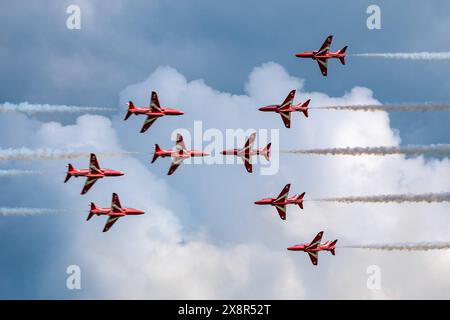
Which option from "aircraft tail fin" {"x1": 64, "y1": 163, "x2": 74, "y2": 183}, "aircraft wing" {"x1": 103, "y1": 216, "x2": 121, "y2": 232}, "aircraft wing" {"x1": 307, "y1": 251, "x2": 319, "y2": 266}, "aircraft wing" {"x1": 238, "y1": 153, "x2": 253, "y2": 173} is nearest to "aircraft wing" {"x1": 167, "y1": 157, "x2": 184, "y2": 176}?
"aircraft wing" {"x1": 238, "y1": 153, "x2": 253, "y2": 173}

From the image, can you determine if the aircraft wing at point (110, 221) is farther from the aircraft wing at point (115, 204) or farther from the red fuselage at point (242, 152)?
the red fuselage at point (242, 152)

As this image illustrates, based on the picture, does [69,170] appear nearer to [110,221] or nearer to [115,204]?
[115,204]

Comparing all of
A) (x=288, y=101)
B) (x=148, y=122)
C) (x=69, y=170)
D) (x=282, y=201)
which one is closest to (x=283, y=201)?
(x=282, y=201)

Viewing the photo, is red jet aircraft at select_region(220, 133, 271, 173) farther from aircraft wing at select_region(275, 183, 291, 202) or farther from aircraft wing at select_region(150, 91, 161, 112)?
aircraft wing at select_region(150, 91, 161, 112)

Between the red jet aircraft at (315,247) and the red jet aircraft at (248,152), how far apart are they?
15.3m

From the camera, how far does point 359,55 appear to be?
13612 centimetres

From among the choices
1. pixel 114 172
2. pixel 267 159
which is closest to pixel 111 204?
pixel 114 172

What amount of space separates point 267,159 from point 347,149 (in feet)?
53.3

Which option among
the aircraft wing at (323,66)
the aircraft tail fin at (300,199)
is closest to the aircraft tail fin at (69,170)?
the aircraft tail fin at (300,199)

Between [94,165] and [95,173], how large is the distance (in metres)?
1.25

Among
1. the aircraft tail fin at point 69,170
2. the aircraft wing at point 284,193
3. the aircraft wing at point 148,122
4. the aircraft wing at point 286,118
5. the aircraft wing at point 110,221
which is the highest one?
the aircraft wing at point 286,118

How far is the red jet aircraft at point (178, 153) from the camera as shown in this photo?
14650 centimetres

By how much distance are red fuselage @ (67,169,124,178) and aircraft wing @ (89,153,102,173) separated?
469mm

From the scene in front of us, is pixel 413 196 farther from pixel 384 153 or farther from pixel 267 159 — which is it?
pixel 267 159
